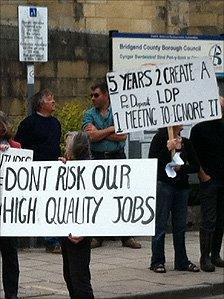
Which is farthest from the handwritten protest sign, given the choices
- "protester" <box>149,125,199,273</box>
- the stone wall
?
the stone wall

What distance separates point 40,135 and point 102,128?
749mm

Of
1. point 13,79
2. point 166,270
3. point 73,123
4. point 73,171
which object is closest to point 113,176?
point 73,171

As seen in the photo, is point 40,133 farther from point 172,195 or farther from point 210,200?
point 210,200

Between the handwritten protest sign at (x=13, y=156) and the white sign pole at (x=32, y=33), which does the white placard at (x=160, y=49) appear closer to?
the white sign pole at (x=32, y=33)

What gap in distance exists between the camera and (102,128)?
12500 mm

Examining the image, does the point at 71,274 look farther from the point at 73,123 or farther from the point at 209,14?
the point at 209,14

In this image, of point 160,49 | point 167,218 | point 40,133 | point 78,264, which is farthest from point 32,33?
point 78,264

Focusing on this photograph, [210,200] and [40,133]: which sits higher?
[40,133]

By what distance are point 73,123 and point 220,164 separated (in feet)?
8.62

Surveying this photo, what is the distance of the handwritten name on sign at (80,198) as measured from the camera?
804 centimetres

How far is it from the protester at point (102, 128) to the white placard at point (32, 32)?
3.54ft

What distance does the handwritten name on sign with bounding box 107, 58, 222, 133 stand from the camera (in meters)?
10.7

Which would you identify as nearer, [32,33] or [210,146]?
[210,146]

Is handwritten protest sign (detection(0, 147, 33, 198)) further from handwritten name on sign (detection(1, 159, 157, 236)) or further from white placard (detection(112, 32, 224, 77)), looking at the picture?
white placard (detection(112, 32, 224, 77))
